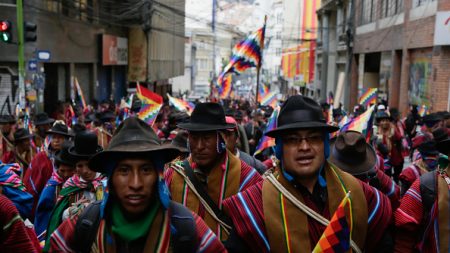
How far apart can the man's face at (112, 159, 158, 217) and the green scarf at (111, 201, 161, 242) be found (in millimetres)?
34

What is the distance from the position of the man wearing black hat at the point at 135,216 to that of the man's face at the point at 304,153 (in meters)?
0.63

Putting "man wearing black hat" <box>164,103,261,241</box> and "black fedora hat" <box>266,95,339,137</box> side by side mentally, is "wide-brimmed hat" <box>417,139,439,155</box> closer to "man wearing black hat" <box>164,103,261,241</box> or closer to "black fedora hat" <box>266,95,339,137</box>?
"man wearing black hat" <box>164,103,261,241</box>

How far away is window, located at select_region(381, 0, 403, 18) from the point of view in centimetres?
2272

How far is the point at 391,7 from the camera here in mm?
24266

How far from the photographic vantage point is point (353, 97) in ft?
106

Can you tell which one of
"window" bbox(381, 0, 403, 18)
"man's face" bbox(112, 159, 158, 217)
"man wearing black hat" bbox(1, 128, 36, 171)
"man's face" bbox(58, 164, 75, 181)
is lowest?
"man wearing black hat" bbox(1, 128, 36, 171)

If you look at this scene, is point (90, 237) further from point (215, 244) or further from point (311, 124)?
point (311, 124)

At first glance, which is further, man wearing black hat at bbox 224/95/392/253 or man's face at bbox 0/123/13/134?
man's face at bbox 0/123/13/134

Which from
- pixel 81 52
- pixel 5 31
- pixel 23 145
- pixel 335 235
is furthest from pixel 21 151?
pixel 81 52

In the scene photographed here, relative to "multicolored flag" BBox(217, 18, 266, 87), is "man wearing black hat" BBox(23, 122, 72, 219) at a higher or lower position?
lower

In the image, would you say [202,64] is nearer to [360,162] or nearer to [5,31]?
[5,31]

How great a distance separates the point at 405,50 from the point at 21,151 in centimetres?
1637

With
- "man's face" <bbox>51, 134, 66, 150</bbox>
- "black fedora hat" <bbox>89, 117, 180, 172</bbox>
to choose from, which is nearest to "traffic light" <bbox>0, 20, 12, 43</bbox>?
"man's face" <bbox>51, 134, 66, 150</bbox>

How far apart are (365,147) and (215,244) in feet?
8.19
